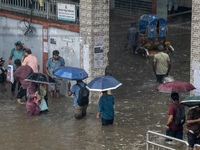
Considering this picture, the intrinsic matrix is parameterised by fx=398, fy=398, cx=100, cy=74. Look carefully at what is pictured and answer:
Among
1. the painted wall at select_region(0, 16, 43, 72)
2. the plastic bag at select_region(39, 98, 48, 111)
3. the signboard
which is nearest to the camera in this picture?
the plastic bag at select_region(39, 98, 48, 111)

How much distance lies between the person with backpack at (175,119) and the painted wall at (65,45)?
485cm

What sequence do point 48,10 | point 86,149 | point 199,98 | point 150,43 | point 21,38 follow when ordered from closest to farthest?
point 199,98
point 86,149
point 48,10
point 21,38
point 150,43

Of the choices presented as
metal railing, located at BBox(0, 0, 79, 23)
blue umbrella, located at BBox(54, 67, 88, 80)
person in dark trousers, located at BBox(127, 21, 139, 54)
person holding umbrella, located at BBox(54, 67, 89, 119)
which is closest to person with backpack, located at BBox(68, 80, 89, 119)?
person holding umbrella, located at BBox(54, 67, 89, 119)

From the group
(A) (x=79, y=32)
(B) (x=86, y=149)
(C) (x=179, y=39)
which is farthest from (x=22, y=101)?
(C) (x=179, y=39)

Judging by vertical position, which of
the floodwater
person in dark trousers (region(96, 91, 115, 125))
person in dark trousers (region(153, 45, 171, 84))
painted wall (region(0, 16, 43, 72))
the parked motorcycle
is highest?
painted wall (region(0, 16, 43, 72))

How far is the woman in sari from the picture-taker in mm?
11109

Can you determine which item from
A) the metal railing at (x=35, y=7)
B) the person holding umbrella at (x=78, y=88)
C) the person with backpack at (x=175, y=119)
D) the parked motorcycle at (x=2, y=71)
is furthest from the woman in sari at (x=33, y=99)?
the parked motorcycle at (x=2, y=71)

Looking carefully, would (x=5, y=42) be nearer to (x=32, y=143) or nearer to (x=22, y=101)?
(x=22, y=101)

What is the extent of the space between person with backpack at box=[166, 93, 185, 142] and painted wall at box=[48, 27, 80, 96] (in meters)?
4.85

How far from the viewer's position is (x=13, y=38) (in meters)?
15.5

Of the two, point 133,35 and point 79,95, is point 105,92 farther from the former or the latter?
point 133,35

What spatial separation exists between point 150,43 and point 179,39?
174 inches

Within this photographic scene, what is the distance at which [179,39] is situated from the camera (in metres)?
21.3

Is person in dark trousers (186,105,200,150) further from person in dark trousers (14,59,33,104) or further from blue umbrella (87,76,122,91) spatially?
person in dark trousers (14,59,33,104)
